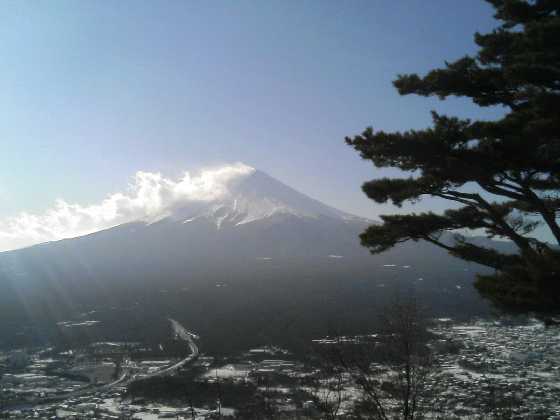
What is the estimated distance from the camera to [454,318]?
4669 cm

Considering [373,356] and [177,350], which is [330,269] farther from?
[373,356]

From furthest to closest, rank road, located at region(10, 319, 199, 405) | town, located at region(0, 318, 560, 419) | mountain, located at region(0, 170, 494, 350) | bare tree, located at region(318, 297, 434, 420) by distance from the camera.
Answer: mountain, located at region(0, 170, 494, 350) → road, located at region(10, 319, 199, 405) → town, located at region(0, 318, 560, 419) → bare tree, located at region(318, 297, 434, 420)

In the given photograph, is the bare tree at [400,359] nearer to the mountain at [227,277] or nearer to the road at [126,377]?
the mountain at [227,277]

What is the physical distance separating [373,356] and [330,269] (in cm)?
8258

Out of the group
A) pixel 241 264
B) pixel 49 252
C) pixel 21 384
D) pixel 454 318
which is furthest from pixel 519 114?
pixel 49 252

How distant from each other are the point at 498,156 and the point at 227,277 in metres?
81.0

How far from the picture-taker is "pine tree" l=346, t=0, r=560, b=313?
5625mm

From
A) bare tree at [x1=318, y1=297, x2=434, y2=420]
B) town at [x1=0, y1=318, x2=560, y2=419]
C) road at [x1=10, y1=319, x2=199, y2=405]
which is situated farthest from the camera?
road at [x1=10, y1=319, x2=199, y2=405]

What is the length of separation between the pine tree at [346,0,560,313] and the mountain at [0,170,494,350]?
1719 millimetres

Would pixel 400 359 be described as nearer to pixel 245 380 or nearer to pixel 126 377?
pixel 245 380

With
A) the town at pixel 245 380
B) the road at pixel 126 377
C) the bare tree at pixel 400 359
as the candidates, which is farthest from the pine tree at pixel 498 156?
the road at pixel 126 377

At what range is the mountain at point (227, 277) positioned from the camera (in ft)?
167

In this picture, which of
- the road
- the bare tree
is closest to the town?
the road

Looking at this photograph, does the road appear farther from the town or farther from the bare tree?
the bare tree
